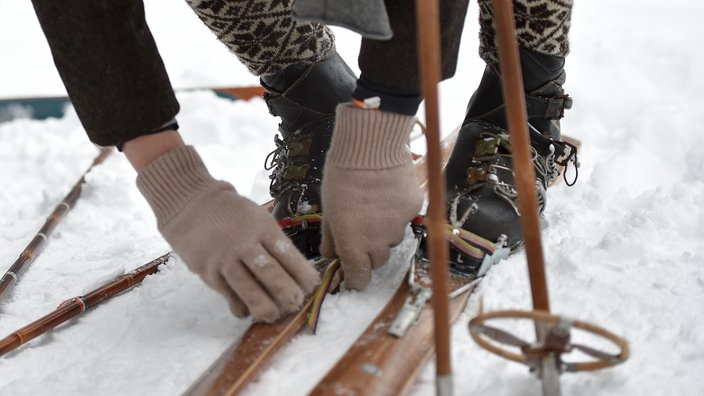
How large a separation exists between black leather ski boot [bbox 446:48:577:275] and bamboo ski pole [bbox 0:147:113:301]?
817 mm

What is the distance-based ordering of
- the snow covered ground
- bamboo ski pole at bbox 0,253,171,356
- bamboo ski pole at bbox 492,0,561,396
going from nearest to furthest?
1. bamboo ski pole at bbox 492,0,561,396
2. the snow covered ground
3. bamboo ski pole at bbox 0,253,171,356

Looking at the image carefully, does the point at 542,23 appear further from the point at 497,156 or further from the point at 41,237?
the point at 41,237

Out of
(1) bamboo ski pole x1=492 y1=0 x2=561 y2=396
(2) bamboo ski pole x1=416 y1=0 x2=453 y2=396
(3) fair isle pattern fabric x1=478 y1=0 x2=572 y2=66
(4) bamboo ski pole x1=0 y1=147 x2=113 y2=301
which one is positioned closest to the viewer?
(2) bamboo ski pole x1=416 y1=0 x2=453 y2=396

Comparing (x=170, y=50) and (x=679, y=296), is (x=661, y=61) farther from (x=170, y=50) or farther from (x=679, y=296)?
(x=170, y=50)

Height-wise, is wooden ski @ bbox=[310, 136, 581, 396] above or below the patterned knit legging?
below

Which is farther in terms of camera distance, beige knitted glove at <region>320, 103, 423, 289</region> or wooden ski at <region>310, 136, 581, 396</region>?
beige knitted glove at <region>320, 103, 423, 289</region>

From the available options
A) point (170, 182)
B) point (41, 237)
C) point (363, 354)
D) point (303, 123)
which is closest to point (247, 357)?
point (363, 354)

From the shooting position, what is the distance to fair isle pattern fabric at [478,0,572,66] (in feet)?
3.98

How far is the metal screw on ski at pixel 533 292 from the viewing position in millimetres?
789

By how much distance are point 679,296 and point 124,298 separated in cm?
89

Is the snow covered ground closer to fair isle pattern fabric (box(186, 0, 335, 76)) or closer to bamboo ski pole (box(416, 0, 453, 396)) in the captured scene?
bamboo ski pole (box(416, 0, 453, 396))

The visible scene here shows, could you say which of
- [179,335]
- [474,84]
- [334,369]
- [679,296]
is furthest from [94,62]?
[474,84]

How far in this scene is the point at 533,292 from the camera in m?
0.86

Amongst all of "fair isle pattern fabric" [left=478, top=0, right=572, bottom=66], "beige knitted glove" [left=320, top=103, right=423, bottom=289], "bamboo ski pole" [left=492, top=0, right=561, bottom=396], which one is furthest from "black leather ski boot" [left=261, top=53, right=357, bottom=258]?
"bamboo ski pole" [left=492, top=0, right=561, bottom=396]
